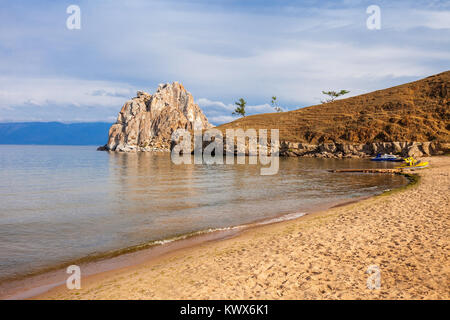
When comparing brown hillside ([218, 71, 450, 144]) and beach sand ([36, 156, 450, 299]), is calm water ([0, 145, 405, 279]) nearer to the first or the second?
beach sand ([36, 156, 450, 299])

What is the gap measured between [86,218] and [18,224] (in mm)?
3149

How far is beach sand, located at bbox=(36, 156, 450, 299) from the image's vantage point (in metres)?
7.26

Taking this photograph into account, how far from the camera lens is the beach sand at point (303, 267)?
7.26 m

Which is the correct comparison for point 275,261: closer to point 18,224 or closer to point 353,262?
point 353,262

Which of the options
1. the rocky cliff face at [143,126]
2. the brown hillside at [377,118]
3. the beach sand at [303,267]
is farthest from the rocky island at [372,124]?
the beach sand at [303,267]

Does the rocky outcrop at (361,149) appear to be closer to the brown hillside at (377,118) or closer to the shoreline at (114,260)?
the brown hillside at (377,118)

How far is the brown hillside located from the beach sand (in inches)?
3178

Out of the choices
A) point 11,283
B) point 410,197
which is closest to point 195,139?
point 410,197

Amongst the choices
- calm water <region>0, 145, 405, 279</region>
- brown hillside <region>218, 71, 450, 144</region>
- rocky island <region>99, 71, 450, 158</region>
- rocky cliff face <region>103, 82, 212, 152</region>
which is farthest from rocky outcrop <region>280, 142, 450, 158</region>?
rocky cliff face <region>103, 82, 212, 152</region>

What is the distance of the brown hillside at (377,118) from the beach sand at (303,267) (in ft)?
265

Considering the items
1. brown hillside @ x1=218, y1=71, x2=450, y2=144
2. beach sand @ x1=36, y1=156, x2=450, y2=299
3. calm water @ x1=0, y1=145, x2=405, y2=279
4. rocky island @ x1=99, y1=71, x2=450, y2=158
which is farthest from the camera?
brown hillside @ x1=218, y1=71, x2=450, y2=144

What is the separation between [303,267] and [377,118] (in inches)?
4061

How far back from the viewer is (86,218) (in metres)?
17.3
